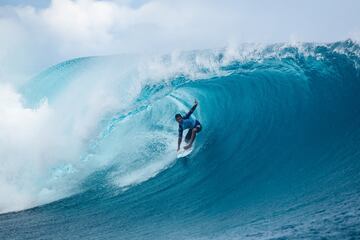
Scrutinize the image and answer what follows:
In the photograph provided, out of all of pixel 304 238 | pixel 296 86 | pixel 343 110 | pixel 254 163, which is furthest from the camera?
pixel 296 86

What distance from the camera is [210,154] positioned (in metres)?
8.12

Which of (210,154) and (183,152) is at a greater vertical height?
(183,152)

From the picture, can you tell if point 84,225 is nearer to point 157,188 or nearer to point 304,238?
point 157,188

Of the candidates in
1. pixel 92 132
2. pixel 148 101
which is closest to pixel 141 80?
pixel 148 101

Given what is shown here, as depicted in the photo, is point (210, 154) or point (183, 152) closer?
point (210, 154)

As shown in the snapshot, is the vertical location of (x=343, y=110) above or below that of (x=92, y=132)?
below

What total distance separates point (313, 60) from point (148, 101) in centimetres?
493

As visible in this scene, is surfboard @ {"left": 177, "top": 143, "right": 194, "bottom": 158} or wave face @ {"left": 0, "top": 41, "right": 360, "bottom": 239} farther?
surfboard @ {"left": 177, "top": 143, "right": 194, "bottom": 158}

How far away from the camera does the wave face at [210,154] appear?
199 inches

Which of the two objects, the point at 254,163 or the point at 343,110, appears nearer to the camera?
the point at 254,163

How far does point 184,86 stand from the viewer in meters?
11.4

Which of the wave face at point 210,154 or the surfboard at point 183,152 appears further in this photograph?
the surfboard at point 183,152

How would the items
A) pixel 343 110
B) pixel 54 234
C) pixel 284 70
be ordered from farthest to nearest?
1. pixel 284 70
2. pixel 343 110
3. pixel 54 234

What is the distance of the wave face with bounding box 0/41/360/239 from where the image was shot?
5.04 m
